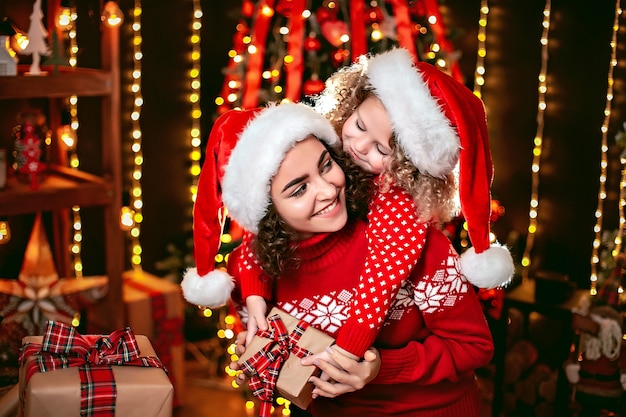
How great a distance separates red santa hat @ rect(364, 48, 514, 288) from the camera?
4.86 feet

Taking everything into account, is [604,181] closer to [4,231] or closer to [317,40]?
[317,40]

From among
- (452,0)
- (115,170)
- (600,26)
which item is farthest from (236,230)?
(600,26)

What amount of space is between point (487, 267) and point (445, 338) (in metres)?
0.18

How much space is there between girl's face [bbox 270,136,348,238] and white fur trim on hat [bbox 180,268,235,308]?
0.68 ft

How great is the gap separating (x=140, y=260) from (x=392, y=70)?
7.88 feet

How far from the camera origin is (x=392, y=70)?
1.55 metres

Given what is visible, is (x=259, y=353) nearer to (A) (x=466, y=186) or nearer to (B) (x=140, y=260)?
(A) (x=466, y=186)

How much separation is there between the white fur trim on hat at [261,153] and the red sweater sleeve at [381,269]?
198 mm

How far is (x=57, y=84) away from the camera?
2.67 meters

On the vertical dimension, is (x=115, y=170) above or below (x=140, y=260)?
above

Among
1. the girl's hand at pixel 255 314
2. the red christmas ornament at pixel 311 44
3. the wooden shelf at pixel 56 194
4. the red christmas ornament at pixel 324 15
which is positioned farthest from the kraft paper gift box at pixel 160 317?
the girl's hand at pixel 255 314

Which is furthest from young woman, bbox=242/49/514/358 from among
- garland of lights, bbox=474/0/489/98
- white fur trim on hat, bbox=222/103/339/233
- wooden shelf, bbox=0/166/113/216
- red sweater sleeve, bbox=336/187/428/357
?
garland of lights, bbox=474/0/489/98

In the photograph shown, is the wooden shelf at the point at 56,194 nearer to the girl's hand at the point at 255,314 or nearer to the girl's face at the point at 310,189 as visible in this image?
the girl's hand at the point at 255,314

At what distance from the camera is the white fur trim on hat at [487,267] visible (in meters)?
1.54
